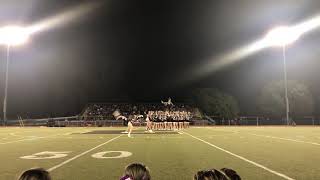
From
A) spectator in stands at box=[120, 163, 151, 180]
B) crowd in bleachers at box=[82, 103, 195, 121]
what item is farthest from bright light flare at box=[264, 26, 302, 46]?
spectator in stands at box=[120, 163, 151, 180]

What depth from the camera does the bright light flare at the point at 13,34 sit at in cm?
4078

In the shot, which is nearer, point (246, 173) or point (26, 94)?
point (246, 173)

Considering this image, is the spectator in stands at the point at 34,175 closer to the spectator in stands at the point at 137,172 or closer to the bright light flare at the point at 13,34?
the spectator in stands at the point at 137,172

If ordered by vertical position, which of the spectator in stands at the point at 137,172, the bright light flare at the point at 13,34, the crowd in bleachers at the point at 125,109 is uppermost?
the bright light flare at the point at 13,34

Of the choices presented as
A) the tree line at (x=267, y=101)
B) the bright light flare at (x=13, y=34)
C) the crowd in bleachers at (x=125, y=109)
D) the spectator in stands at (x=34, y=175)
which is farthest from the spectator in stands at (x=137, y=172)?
the tree line at (x=267, y=101)

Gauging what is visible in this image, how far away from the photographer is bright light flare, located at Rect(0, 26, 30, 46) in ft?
134

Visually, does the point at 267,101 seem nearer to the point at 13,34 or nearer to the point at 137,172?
the point at 13,34

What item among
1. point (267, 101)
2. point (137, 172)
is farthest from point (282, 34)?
point (137, 172)

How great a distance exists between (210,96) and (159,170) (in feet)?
185

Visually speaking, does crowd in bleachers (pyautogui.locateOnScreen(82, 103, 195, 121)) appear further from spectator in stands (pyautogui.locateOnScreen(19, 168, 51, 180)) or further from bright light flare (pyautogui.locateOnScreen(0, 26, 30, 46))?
spectator in stands (pyautogui.locateOnScreen(19, 168, 51, 180))

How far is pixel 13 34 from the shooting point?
137 feet

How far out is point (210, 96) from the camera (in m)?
64.3

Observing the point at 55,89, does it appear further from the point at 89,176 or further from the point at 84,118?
the point at 89,176

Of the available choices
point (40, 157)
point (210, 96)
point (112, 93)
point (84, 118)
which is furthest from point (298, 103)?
point (40, 157)
